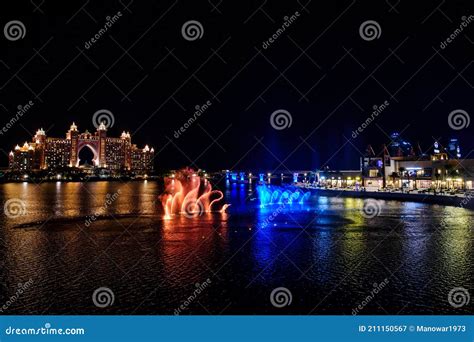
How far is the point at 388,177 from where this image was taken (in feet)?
254

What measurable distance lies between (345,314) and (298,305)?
1.12m

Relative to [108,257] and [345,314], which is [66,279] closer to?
[108,257]

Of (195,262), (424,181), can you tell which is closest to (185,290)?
(195,262)
